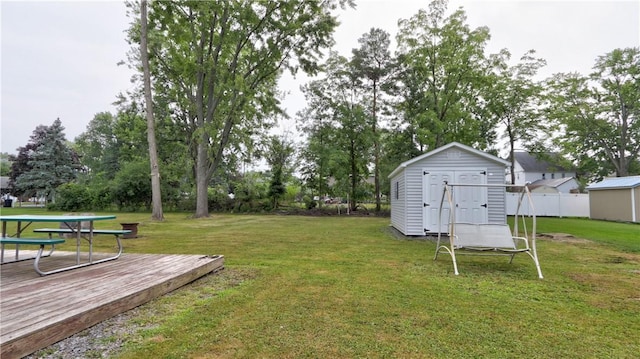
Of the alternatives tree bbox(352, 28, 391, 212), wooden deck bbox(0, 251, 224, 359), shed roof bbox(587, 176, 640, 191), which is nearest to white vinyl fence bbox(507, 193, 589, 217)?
shed roof bbox(587, 176, 640, 191)

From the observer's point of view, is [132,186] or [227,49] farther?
[132,186]

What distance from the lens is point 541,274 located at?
4.74 meters

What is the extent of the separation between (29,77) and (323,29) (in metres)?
14.1

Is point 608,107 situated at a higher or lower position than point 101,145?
higher

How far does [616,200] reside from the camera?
1565 centimetres

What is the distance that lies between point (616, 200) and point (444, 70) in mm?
10691

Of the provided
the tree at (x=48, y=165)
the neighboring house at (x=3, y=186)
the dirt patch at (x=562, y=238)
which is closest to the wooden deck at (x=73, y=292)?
the dirt patch at (x=562, y=238)

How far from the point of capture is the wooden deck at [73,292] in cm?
220

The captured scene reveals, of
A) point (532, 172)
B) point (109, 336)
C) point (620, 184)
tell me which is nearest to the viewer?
point (109, 336)

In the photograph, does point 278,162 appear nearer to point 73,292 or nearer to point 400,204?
point 400,204

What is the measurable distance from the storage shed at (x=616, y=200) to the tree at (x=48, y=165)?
37996 mm

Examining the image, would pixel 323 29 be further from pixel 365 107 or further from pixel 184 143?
pixel 184 143

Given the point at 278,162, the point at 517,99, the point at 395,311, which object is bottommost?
the point at 395,311

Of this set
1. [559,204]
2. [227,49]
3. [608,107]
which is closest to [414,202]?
[227,49]
